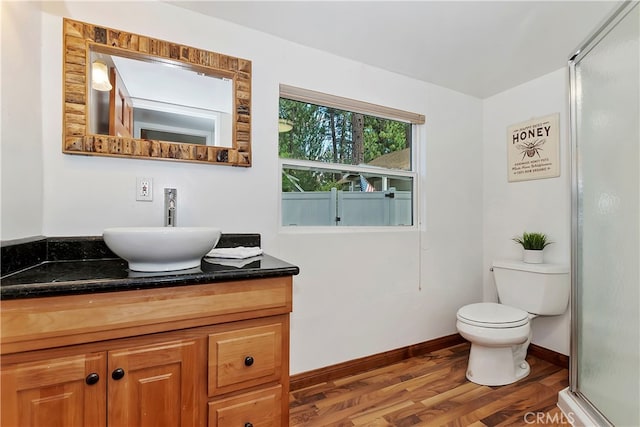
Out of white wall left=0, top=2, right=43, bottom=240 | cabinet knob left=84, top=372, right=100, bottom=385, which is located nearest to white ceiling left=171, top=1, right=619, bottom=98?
white wall left=0, top=2, right=43, bottom=240

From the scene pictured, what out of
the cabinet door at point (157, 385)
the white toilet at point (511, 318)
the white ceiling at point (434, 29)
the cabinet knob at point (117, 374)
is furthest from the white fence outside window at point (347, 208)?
the cabinet knob at point (117, 374)

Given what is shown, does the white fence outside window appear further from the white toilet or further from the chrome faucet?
the white toilet

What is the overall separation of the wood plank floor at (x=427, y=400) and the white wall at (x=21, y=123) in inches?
57.0

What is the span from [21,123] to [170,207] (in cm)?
59

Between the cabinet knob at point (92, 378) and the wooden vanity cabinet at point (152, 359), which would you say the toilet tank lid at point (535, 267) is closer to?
the wooden vanity cabinet at point (152, 359)

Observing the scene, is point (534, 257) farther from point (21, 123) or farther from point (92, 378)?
point (21, 123)

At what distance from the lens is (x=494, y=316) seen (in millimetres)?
1850

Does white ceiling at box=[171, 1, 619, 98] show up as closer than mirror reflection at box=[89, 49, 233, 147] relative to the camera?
No

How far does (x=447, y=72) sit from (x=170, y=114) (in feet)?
5.96

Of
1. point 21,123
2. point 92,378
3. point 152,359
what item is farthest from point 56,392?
point 21,123

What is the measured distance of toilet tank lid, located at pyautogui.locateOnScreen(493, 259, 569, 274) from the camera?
6.44 ft

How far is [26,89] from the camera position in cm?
116

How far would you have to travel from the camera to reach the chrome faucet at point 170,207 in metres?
1.45

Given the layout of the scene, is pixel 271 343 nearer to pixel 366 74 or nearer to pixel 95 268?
pixel 95 268
